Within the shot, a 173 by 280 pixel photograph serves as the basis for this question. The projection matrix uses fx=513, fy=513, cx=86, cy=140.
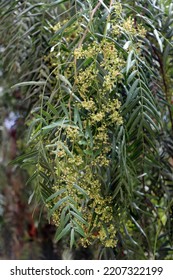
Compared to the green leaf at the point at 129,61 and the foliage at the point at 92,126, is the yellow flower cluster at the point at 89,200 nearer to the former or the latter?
the foliage at the point at 92,126

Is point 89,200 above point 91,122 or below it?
below

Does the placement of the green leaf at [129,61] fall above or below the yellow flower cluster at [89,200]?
above

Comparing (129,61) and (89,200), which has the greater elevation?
(129,61)

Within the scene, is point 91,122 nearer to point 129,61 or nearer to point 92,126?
point 92,126

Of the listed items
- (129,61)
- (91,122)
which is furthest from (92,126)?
(129,61)

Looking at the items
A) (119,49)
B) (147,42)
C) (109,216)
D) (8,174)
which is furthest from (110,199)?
(8,174)

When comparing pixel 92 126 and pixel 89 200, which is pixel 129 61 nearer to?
pixel 92 126

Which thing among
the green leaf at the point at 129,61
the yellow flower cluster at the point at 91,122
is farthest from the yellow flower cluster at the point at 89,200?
the green leaf at the point at 129,61

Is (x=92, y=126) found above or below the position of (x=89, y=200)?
above

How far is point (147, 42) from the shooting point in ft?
4.17

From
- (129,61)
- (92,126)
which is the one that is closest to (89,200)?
(92,126)

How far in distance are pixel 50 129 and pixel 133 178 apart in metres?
0.26
